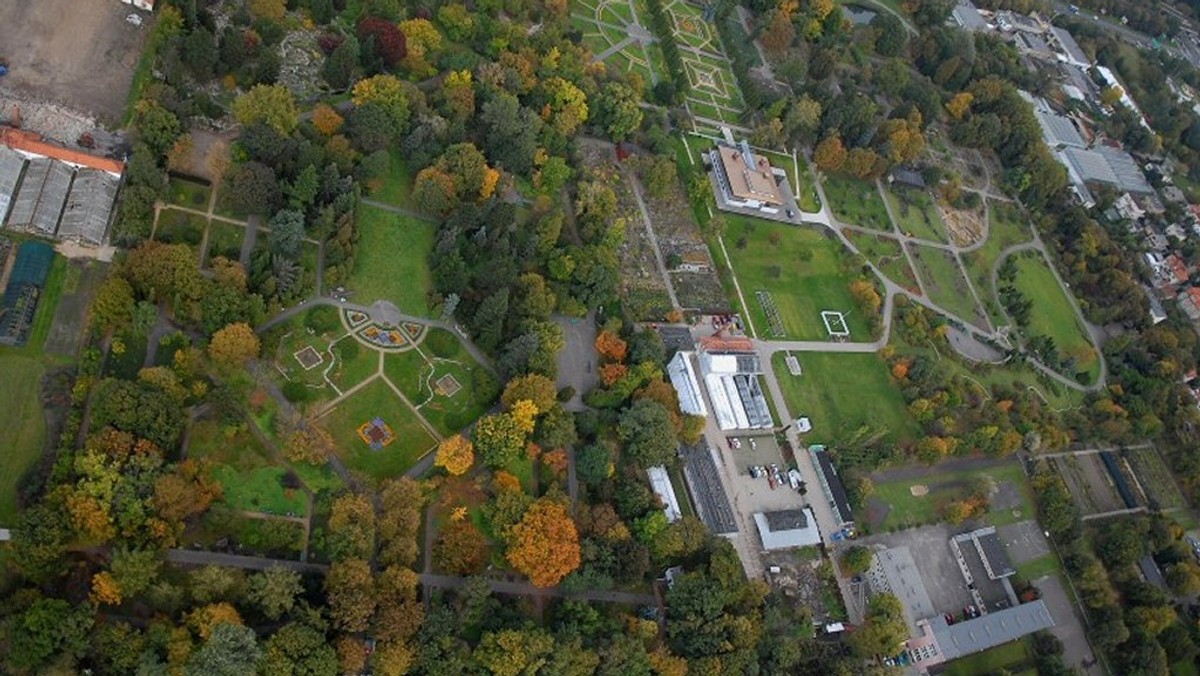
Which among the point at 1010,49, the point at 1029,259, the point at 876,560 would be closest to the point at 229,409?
the point at 876,560

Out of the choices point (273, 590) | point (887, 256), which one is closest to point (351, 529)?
point (273, 590)

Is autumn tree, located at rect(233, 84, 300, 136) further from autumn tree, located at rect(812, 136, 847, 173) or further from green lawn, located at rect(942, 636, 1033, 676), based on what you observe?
green lawn, located at rect(942, 636, 1033, 676)

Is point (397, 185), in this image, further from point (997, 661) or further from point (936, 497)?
point (997, 661)

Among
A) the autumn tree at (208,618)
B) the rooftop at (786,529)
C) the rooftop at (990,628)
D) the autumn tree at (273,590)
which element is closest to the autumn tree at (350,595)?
the autumn tree at (273,590)

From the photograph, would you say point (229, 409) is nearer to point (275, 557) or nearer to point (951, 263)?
point (275, 557)

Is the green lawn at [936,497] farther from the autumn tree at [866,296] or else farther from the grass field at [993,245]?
the grass field at [993,245]

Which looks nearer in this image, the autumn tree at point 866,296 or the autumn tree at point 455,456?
the autumn tree at point 455,456
